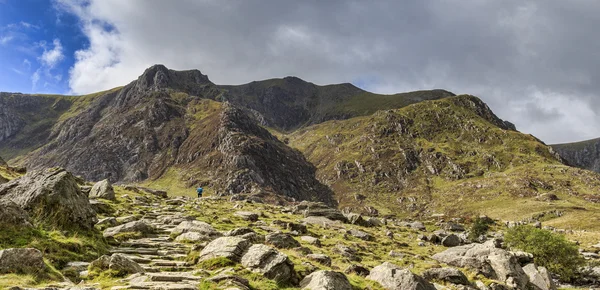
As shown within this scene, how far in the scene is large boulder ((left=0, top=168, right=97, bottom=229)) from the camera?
805 inches

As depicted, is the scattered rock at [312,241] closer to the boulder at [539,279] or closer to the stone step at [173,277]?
the boulder at [539,279]

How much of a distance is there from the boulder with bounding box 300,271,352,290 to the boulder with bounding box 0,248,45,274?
11162mm

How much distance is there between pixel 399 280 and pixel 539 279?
22.5 m

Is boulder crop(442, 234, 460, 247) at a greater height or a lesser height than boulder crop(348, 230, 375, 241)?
lesser

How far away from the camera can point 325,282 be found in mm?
16703

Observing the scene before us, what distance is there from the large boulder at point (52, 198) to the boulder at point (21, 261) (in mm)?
6585

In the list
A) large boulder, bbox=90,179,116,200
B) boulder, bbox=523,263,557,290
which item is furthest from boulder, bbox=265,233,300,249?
large boulder, bbox=90,179,116,200

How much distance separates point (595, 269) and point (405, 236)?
25.4 m

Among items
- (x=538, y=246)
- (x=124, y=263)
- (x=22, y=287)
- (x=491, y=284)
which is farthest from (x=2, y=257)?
(x=538, y=246)

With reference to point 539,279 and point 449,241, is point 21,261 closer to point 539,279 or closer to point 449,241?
point 539,279

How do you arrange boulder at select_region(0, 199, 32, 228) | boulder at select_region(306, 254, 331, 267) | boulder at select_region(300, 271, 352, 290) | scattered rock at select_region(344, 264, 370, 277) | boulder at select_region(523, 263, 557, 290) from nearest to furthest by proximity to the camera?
boulder at select_region(300, 271, 352, 290), boulder at select_region(0, 199, 32, 228), scattered rock at select_region(344, 264, 370, 277), boulder at select_region(306, 254, 331, 267), boulder at select_region(523, 263, 557, 290)

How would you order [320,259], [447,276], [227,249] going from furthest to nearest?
[447,276] < [320,259] < [227,249]

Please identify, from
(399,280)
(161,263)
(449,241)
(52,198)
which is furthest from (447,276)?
(449,241)

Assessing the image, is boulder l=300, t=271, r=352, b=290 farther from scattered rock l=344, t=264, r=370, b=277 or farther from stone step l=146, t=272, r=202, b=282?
scattered rock l=344, t=264, r=370, b=277
